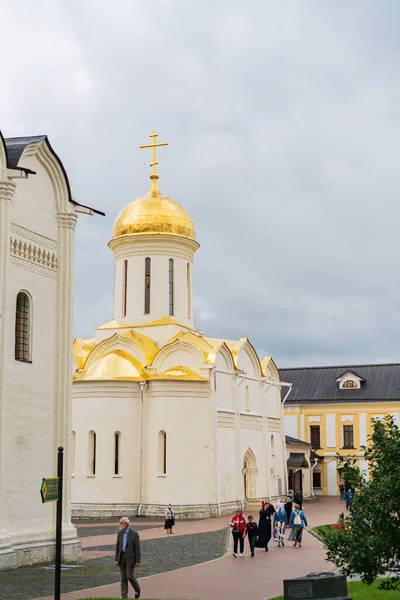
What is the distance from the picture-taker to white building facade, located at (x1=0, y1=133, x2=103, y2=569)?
16.5m

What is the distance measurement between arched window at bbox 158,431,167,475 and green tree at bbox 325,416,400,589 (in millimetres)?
20871

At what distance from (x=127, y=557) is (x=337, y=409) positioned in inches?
1582

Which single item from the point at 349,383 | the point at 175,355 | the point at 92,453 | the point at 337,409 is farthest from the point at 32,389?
the point at 349,383

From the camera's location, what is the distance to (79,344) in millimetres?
35906

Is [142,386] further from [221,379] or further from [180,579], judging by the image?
[180,579]

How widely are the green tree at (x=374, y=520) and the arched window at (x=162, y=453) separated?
68.5 ft

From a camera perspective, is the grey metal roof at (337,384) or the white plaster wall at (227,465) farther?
the grey metal roof at (337,384)

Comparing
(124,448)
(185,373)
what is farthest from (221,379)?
(124,448)

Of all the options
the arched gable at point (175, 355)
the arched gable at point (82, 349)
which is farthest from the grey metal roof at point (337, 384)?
the arched gable at point (175, 355)

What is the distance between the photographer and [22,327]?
17.6 metres

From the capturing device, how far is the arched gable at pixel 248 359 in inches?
1400

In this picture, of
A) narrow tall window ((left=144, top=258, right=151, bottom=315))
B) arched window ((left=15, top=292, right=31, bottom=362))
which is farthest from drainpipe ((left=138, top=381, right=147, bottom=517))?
arched window ((left=15, top=292, right=31, bottom=362))

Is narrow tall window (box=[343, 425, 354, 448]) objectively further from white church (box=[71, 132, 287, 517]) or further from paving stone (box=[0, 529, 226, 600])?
paving stone (box=[0, 529, 226, 600])

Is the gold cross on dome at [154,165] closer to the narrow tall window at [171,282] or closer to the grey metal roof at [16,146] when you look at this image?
the narrow tall window at [171,282]
